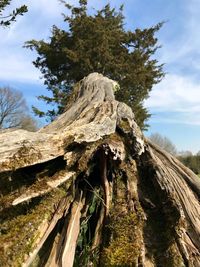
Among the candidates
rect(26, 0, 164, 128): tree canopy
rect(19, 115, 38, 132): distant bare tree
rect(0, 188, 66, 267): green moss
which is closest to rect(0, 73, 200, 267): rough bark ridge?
rect(0, 188, 66, 267): green moss

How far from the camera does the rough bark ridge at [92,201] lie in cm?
311

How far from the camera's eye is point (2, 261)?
274 centimetres

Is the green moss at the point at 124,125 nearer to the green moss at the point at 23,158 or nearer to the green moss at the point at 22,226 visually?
the green moss at the point at 22,226

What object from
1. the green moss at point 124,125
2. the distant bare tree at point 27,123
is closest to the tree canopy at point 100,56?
the distant bare tree at point 27,123

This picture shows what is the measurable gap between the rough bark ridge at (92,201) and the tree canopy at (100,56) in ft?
77.9

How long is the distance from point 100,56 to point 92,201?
988 inches

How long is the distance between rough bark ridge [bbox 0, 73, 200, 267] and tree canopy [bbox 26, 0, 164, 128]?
77.9ft

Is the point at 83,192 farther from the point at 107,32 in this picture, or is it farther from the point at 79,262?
the point at 107,32

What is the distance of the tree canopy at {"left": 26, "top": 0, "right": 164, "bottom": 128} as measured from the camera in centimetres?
2833

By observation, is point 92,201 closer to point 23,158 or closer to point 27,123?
point 23,158

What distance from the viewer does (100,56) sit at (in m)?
28.3

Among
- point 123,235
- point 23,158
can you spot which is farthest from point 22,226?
point 123,235

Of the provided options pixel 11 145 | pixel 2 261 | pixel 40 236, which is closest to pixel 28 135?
pixel 11 145

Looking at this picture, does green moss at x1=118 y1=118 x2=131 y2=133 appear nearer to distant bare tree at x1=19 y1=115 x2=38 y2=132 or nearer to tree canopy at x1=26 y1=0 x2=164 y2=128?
tree canopy at x1=26 y1=0 x2=164 y2=128
